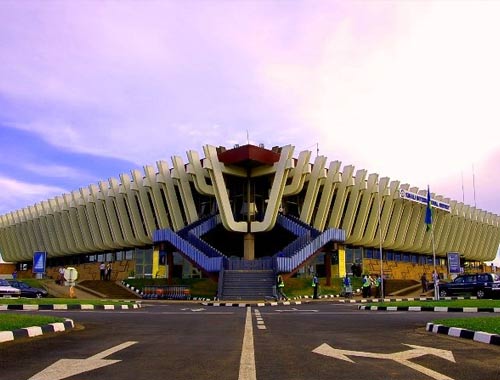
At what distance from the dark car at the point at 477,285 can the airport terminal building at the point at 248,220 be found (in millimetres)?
3741

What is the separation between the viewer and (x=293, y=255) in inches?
1543

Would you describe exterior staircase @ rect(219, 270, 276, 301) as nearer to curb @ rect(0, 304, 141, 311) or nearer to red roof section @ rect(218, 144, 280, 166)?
red roof section @ rect(218, 144, 280, 166)

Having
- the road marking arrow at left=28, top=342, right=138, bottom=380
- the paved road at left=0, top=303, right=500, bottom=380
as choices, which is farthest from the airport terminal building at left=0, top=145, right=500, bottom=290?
the road marking arrow at left=28, top=342, right=138, bottom=380

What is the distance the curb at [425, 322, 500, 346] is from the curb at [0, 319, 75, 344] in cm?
835

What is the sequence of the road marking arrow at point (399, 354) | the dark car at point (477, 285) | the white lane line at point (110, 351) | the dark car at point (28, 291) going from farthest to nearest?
1. the dark car at point (28, 291)
2. the dark car at point (477, 285)
3. the white lane line at point (110, 351)
4. the road marking arrow at point (399, 354)

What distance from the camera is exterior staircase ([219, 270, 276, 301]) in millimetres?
35438

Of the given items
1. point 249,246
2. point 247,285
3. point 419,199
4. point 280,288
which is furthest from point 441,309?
point 419,199

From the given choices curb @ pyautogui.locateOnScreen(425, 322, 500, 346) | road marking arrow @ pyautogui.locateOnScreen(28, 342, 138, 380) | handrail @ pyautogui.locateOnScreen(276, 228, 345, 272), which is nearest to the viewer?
road marking arrow @ pyautogui.locateOnScreen(28, 342, 138, 380)

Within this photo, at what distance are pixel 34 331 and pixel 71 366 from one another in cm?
459

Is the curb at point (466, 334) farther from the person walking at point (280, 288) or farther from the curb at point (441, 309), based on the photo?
the person walking at point (280, 288)

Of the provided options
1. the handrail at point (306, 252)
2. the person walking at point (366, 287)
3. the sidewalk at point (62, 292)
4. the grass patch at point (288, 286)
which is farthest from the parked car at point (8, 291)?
the person walking at point (366, 287)

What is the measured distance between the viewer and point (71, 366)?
6.74m

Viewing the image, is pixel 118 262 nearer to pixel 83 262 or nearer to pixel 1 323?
pixel 83 262

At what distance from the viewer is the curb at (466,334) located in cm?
962
